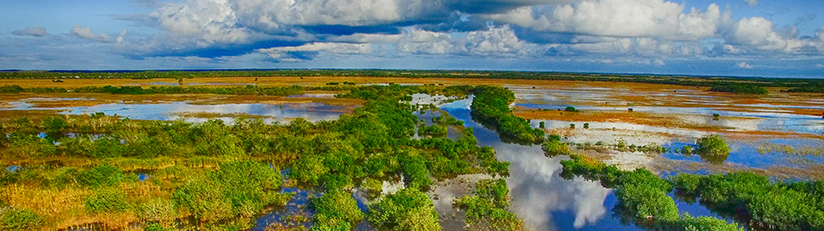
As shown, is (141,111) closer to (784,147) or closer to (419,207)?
(419,207)

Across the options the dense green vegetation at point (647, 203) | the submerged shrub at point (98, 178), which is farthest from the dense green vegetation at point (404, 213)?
the submerged shrub at point (98, 178)

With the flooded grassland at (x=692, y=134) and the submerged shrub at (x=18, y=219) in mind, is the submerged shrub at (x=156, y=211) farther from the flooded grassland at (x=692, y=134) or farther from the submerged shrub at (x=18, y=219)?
the flooded grassland at (x=692, y=134)

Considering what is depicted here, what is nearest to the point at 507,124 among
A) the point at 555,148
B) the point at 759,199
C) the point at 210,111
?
the point at 555,148

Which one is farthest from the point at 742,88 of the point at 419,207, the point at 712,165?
the point at 419,207

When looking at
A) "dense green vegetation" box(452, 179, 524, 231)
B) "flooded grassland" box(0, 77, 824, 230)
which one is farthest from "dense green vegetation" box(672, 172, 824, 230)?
"dense green vegetation" box(452, 179, 524, 231)

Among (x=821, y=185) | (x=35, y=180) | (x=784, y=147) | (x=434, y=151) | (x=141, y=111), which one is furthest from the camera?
(x=141, y=111)

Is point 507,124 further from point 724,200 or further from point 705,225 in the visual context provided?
point 705,225
